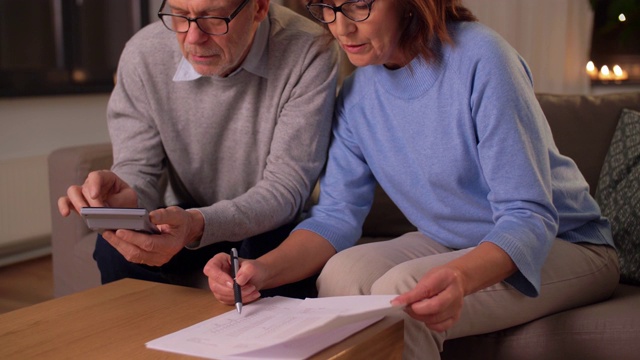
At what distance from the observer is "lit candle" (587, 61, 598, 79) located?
13.6ft

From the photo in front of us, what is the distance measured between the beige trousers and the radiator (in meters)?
2.42

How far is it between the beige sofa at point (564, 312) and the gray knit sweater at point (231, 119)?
39 cm

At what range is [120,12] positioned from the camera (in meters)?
3.98

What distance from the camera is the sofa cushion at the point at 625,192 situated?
1.70 metres

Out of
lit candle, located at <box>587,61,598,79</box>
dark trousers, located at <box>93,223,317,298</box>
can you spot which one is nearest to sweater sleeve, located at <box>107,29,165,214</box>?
dark trousers, located at <box>93,223,317,298</box>

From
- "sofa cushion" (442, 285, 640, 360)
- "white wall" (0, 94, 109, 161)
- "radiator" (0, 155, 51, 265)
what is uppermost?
"sofa cushion" (442, 285, 640, 360)

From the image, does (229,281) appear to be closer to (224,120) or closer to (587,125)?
(224,120)

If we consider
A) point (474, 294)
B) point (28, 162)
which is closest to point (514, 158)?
point (474, 294)

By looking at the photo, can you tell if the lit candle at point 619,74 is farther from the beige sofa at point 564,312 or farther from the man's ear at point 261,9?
the man's ear at point 261,9

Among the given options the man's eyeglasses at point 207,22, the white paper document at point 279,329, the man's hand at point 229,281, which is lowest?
the man's hand at point 229,281

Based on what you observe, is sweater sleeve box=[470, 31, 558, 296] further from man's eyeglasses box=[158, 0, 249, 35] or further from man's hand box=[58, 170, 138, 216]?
man's hand box=[58, 170, 138, 216]

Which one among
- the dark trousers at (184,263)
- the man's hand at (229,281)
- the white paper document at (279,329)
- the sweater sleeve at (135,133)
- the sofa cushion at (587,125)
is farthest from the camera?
the sofa cushion at (587,125)

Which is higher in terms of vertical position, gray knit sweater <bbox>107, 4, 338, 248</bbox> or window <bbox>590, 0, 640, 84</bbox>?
gray knit sweater <bbox>107, 4, 338, 248</bbox>

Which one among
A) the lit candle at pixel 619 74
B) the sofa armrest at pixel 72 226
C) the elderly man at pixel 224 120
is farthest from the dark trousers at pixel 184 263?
the lit candle at pixel 619 74
